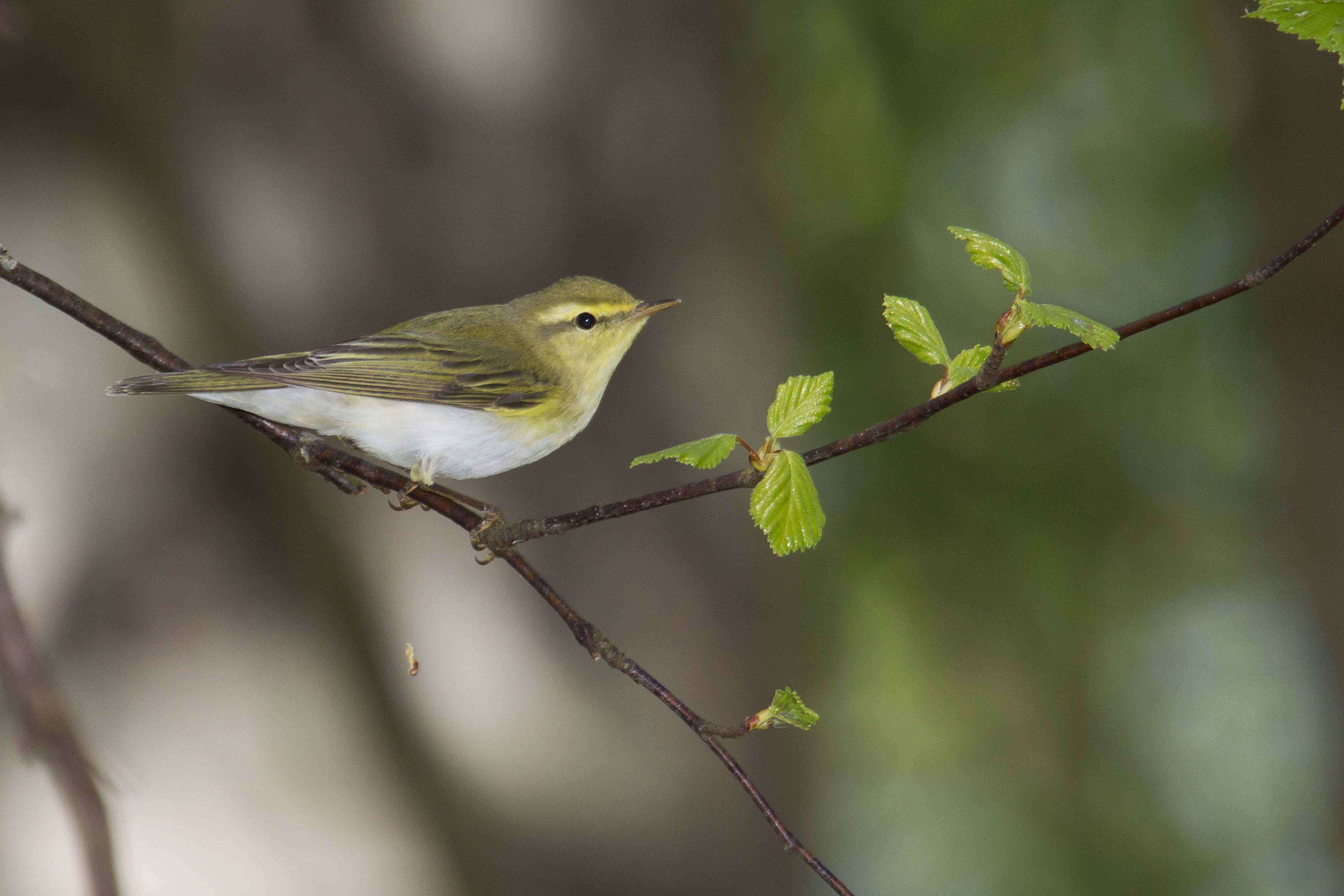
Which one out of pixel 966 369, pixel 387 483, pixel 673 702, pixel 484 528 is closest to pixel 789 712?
pixel 673 702

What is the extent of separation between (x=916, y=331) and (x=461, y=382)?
4.15 ft

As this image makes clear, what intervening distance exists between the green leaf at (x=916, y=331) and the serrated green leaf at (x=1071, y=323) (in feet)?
0.46

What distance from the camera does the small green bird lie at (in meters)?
2.08

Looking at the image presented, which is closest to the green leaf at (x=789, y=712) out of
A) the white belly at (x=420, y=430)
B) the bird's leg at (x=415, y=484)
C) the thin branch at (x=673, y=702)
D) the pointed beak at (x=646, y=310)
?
the thin branch at (x=673, y=702)

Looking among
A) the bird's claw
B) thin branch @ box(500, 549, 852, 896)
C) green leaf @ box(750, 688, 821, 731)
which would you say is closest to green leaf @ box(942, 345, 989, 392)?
green leaf @ box(750, 688, 821, 731)

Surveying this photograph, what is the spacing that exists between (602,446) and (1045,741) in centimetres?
517

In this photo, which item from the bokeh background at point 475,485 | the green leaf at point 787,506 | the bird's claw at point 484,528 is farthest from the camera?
the bokeh background at point 475,485

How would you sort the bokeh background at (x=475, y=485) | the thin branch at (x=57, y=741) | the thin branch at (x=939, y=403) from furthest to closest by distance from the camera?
the bokeh background at (x=475, y=485)
the thin branch at (x=939, y=403)
the thin branch at (x=57, y=741)

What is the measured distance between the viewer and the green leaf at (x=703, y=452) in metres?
1.27

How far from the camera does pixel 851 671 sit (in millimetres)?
7020

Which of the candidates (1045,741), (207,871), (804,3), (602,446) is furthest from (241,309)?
(1045,741)

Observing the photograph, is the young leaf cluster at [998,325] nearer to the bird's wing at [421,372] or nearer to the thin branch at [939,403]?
the thin branch at [939,403]

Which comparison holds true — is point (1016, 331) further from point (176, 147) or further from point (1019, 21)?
point (1019, 21)

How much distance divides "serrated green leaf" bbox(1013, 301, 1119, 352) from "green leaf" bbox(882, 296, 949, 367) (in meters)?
0.14
